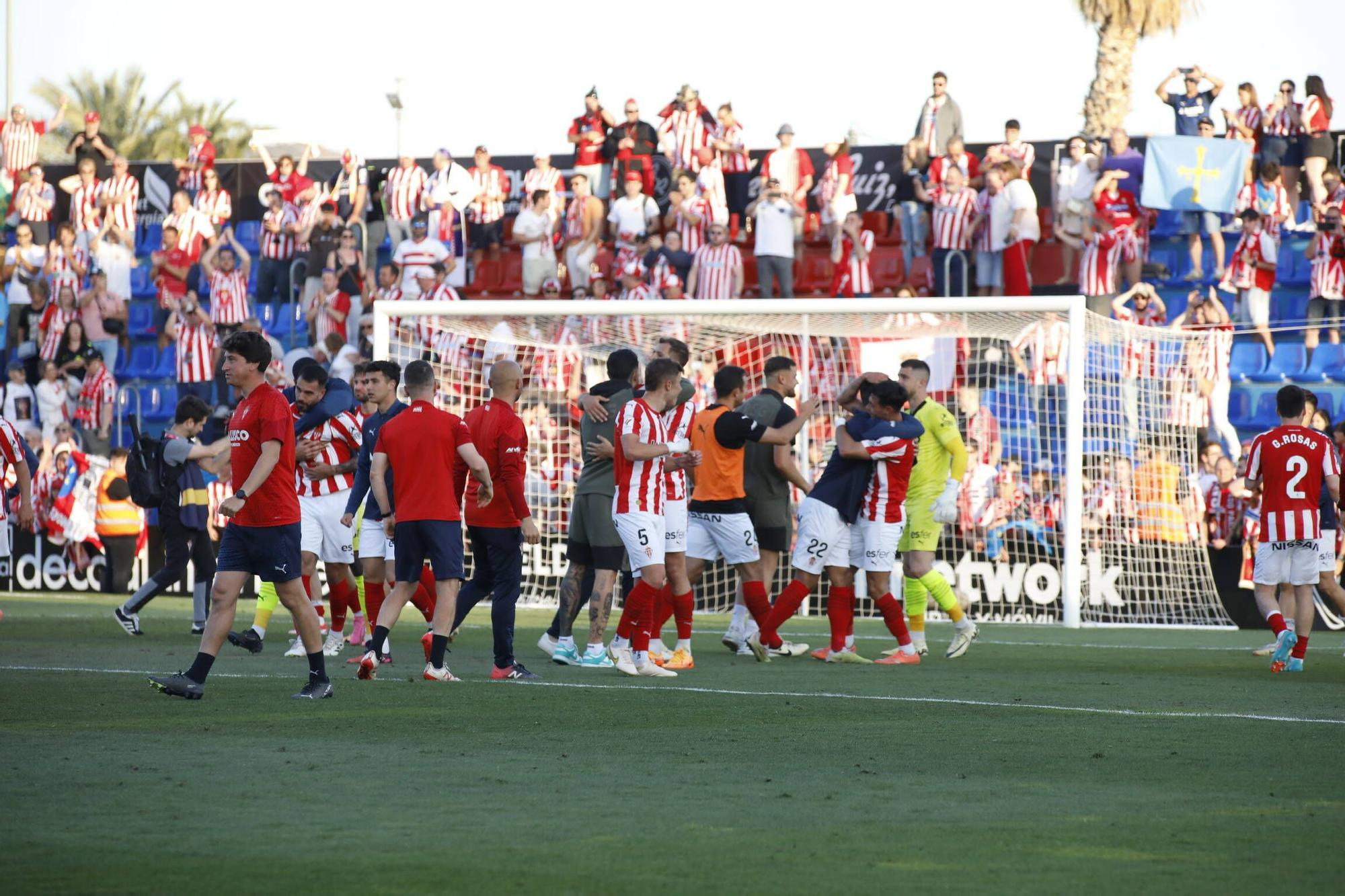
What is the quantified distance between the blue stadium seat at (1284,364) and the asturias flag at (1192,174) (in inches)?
76.3

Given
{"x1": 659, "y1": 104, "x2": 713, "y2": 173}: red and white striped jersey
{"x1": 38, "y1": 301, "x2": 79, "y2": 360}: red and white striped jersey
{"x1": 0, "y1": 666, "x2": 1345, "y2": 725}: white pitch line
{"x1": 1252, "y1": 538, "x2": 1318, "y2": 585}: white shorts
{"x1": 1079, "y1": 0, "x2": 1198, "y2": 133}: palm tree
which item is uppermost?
{"x1": 1079, "y1": 0, "x2": 1198, "y2": 133}: palm tree

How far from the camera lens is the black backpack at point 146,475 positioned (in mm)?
15531

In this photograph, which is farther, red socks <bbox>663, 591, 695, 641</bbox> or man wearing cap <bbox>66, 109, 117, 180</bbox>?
man wearing cap <bbox>66, 109, 117, 180</bbox>

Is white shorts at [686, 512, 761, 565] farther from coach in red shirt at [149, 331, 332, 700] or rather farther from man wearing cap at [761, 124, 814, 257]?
man wearing cap at [761, 124, 814, 257]

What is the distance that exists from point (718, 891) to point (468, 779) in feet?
7.11

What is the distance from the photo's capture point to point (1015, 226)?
2217 centimetres

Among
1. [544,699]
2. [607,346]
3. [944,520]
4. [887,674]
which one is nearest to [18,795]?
[544,699]

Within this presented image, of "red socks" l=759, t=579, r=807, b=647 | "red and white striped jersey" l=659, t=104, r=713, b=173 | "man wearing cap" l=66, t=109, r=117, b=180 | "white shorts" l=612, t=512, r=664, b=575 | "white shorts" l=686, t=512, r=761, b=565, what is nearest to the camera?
"white shorts" l=612, t=512, r=664, b=575

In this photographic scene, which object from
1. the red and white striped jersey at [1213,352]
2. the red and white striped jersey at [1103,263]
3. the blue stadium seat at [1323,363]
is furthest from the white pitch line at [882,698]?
the red and white striped jersey at [1103,263]

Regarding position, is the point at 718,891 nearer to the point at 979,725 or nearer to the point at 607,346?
the point at 979,725

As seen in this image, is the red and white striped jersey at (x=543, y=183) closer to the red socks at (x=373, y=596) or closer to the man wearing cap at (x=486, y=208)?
the man wearing cap at (x=486, y=208)

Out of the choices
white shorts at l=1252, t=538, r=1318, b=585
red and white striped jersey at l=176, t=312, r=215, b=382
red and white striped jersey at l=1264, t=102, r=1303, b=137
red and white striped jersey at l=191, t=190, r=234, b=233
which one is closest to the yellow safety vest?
red and white striped jersey at l=176, t=312, r=215, b=382

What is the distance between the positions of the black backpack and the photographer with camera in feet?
43.5

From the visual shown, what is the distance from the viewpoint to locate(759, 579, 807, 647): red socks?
41.6 feet
